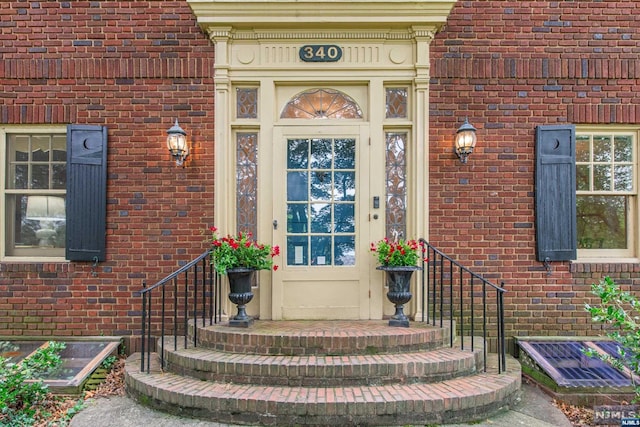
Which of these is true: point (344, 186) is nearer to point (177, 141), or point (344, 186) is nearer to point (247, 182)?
point (247, 182)

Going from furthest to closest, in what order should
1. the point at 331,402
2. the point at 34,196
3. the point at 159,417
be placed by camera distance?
1. the point at 34,196
2. the point at 159,417
3. the point at 331,402

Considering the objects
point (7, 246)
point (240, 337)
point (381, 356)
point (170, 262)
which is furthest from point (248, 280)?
point (7, 246)

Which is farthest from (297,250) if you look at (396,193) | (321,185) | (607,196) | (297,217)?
(607,196)

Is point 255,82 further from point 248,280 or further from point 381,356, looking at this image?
point 381,356

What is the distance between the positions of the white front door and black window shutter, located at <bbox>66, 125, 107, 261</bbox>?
1.88 meters

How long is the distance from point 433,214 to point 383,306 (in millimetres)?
1136

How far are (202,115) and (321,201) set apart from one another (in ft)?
5.27

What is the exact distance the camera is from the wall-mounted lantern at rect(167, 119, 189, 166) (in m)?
4.33

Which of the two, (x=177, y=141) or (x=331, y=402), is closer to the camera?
(x=331, y=402)

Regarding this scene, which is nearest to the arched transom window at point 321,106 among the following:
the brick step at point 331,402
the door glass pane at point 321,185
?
the door glass pane at point 321,185

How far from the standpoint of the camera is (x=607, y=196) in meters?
4.71

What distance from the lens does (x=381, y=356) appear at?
3617 millimetres

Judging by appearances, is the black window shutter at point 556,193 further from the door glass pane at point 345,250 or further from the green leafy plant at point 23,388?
the green leafy plant at point 23,388

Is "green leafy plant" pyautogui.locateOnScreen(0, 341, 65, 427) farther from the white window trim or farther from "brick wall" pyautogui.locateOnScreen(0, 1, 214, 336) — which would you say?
the white window trim
